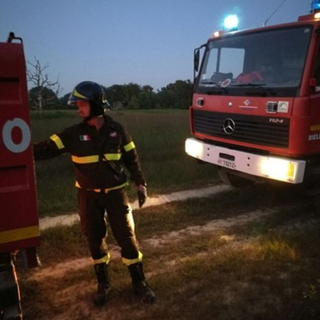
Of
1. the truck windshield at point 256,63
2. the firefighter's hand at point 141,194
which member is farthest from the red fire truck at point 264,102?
the firefighter's hand at point 141,194

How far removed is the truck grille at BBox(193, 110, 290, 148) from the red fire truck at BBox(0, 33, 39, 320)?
133 inches

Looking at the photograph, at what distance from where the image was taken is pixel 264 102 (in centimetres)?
469

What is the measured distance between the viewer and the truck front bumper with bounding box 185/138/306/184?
440cm

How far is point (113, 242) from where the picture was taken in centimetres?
446

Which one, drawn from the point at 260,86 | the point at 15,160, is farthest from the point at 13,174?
the point at 260,86

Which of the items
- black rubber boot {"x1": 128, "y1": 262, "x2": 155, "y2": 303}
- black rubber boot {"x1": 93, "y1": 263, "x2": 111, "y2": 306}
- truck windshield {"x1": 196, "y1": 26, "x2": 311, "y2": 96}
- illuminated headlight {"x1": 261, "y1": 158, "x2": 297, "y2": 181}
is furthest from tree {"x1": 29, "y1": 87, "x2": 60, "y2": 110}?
black rubber boot {"x1": 128, "y1": 262, "x2": 155, "y2": 303}

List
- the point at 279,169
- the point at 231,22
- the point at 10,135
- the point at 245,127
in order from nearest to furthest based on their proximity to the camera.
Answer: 1. the point at 10,135
2. the point at 279,169
3. the point at 245,127
4. the point at 231,22

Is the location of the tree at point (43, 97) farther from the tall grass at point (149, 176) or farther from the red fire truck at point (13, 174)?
the red fire truck at point (13, 174)

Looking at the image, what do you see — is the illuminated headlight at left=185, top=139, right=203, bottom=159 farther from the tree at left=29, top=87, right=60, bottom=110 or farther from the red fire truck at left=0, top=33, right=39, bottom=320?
the tree at left=29, top=87, right=60, bottom=110

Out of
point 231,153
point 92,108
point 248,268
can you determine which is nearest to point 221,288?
point 248,268

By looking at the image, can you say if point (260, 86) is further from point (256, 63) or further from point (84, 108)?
point (84, 108)

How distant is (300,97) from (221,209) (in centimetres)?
218

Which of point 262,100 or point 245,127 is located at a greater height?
point 262,100

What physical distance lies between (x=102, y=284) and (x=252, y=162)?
273cm
